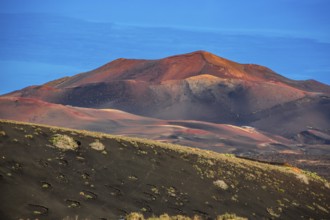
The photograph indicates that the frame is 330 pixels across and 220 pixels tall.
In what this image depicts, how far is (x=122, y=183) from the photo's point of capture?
37594mm

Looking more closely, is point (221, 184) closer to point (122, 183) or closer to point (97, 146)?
point (97, 146)

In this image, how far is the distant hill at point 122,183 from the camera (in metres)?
29.7

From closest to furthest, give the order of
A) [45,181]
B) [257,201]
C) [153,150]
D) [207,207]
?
[45,181] < [207,207] < [257,201] < [153,150]

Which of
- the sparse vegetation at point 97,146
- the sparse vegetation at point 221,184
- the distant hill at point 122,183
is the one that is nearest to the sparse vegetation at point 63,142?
the distant hill at point 122,183

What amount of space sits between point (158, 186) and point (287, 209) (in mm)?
13119

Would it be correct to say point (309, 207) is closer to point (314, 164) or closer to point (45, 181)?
point (45, 181)

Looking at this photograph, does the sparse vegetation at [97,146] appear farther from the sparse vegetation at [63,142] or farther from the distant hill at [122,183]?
the sparse vegetation at [63,142]

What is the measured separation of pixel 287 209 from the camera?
47812mm

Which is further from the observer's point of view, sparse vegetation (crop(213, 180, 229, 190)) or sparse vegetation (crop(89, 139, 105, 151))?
sparse vegetation (crop(213, 180, 229, 190))

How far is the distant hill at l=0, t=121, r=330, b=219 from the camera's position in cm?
2973

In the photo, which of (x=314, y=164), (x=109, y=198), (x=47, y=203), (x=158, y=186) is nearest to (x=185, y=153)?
(x=158, y=186)

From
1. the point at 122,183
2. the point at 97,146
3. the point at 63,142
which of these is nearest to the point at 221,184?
the point at 97,146

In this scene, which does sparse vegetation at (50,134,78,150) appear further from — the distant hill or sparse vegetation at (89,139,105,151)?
sparse vegetation at (89,139,105,151)

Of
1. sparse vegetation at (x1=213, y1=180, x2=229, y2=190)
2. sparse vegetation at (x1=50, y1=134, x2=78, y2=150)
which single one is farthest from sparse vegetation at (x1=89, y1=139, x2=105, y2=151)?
sparse vegetation at (x1=213, y1=180, x2=229, y2=190)
